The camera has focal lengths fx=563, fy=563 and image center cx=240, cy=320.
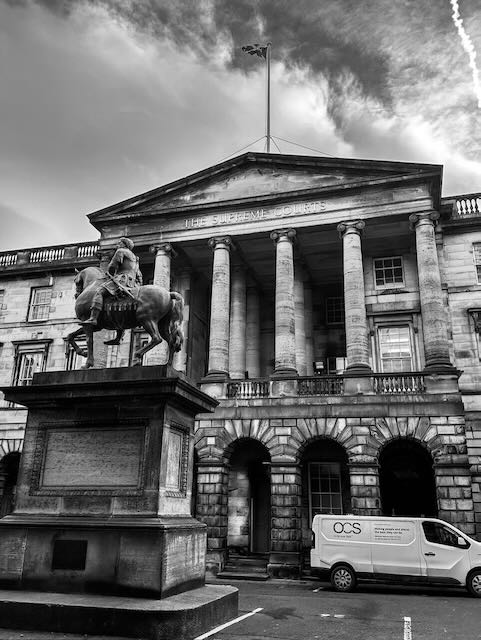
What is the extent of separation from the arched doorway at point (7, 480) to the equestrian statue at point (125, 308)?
23102 mm

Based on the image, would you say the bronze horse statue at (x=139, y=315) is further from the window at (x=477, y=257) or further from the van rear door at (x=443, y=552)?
the window at (x=477, y=257)

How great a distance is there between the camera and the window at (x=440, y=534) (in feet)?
52.8

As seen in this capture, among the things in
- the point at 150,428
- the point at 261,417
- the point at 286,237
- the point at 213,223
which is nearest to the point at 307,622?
the point at 150,428

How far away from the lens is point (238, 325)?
1149 inches

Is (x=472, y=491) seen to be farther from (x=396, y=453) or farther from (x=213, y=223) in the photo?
(x=213, y=223)

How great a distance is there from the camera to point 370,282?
28.0 m

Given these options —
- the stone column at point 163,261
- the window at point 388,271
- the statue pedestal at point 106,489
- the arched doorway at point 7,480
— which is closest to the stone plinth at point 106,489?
the statue pedestal at point 106,489

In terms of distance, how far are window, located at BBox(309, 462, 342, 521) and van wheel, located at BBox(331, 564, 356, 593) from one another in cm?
825

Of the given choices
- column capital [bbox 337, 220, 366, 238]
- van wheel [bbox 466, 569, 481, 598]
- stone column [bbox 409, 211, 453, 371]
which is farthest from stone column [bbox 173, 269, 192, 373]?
van wheel [bbox 466, 569, 481, 598]

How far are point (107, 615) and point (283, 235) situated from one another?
21.5m

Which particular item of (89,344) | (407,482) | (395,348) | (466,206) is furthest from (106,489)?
(466,206)

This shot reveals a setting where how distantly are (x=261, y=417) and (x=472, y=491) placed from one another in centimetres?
877

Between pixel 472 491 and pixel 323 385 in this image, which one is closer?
pixel 472 491

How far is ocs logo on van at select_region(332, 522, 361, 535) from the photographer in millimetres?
16906
